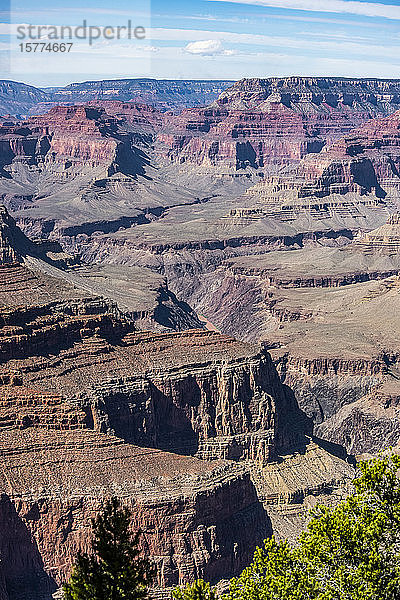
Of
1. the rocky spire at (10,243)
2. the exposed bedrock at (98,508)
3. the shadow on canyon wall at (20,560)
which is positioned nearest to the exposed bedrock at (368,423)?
the exposed bedrock at (98,508)

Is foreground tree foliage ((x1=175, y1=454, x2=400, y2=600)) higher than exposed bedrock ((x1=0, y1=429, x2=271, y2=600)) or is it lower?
higher

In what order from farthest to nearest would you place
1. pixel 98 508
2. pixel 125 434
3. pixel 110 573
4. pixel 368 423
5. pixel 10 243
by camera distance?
pixel 10 243 → pixel 368 423 → pixel 125 434 → pixel 98 508 → pixel 110 573

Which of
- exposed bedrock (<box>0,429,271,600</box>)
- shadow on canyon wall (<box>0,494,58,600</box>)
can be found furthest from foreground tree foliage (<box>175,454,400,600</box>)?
shadow on canyon wall (<box>0,494,58,600</box>)

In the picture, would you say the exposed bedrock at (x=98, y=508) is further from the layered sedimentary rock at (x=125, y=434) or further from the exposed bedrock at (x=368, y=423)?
the exposed bedrock at (x=368, y=423)

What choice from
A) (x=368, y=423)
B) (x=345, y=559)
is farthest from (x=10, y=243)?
(x=345, y=559)

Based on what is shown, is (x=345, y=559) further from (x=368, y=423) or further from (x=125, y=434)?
(x=368, y=423)

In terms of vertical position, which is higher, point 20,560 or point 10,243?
point 10,243

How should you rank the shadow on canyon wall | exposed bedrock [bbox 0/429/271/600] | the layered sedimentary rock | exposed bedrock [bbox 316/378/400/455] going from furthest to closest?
exposed bedrock [bbox 316/378/400/455], the layered sedimentary rock, the shadow on canyon wall, exposed bedrock [bbox 0/429/271/600]

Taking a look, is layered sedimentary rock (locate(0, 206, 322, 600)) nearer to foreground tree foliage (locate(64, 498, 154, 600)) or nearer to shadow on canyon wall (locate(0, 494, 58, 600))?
shadow on canyon wall (locate(0, 494, 58, 600))
